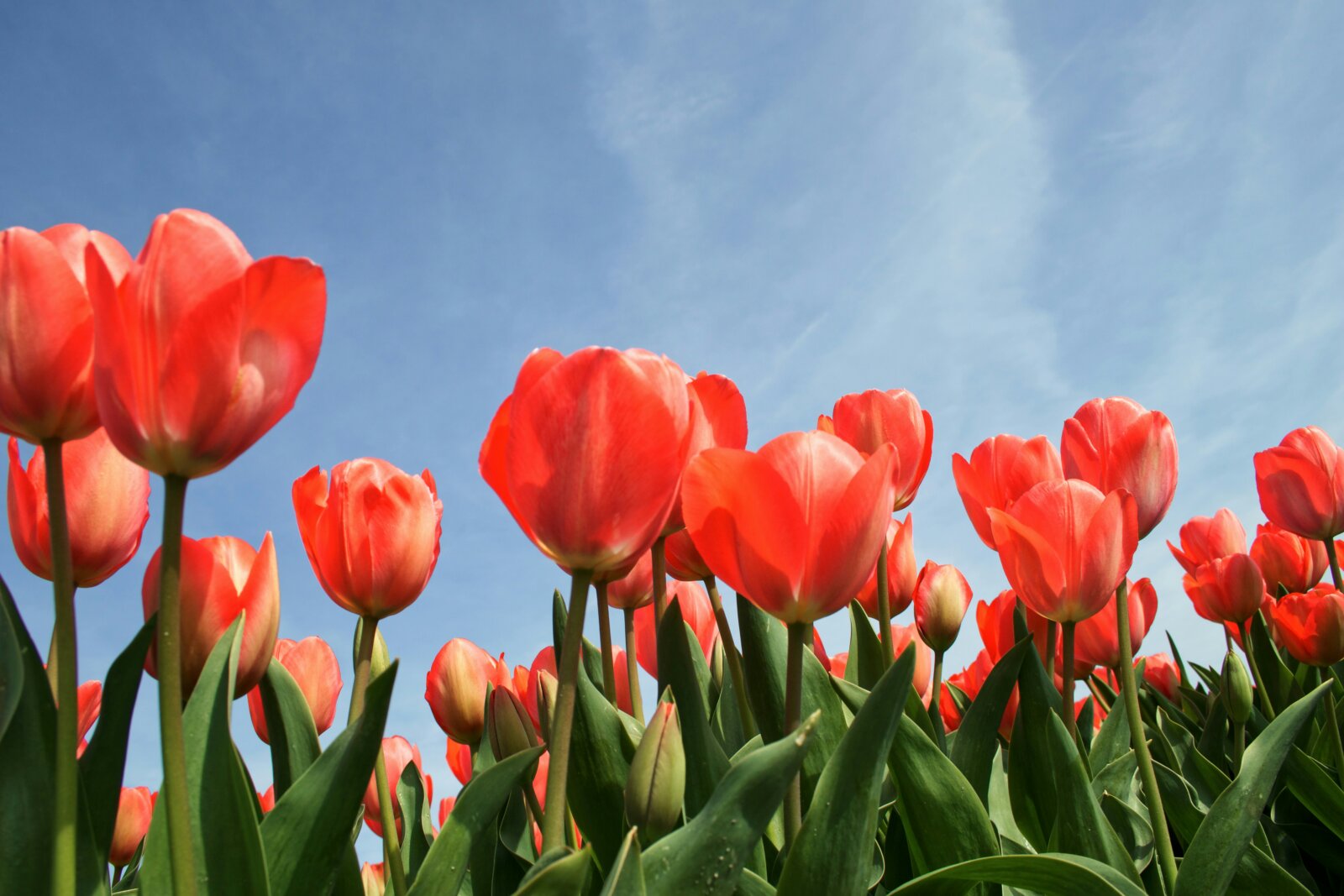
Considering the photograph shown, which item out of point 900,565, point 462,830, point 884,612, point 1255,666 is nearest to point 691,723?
point 462,830

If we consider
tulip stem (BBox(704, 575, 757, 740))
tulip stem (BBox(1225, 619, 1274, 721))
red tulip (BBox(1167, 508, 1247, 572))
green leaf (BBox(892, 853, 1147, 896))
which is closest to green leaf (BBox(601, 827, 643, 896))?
green leaf (BBox(892, 853, 1147, 896))

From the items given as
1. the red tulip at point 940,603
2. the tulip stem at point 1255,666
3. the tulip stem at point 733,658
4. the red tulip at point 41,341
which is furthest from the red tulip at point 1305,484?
the red tulip at point 41,341

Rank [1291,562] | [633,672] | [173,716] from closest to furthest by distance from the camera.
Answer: [173,716], [633,672], [1291,562]

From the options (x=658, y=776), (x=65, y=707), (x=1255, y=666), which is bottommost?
(x=658, y=776)

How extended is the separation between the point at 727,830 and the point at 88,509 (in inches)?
28.7

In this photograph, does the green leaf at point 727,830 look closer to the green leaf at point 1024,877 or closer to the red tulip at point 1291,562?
the green leaf at point 1024,877

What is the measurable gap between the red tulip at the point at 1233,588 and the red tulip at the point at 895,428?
1723 millimetres

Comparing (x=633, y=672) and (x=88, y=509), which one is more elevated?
(x=88, y=509)

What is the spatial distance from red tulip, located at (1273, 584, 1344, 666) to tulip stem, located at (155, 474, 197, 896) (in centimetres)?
273

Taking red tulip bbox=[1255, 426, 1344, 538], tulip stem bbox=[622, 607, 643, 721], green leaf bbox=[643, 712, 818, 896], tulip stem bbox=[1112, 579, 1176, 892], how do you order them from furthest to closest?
red tulip bbox=[1255, 426, 1344, 538], tulip stem bbox=[622, 607, 643, 721], tulip stem bbox=[1112, 579, 1176, 892], green leaf bbox=[643, 712, 818, 896]

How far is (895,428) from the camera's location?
5.45 feet

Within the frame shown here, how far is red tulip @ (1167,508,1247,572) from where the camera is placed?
11.9ft

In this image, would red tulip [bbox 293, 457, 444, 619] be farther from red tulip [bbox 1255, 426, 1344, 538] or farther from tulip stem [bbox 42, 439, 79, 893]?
red tulip [bbox 1255, 426, 1344, 538]

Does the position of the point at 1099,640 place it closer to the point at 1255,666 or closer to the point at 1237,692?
the point at 1237,692
